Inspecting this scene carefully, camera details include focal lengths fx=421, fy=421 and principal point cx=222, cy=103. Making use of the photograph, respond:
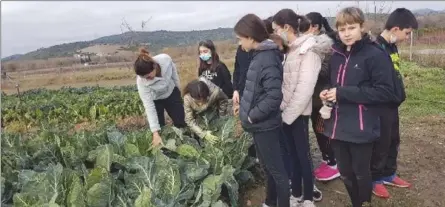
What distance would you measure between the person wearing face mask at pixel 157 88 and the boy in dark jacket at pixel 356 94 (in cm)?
147

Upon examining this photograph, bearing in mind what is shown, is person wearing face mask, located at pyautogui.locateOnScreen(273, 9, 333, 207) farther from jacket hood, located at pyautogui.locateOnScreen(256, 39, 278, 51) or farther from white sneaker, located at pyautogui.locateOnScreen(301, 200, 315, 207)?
jacket hood, located at pyautogui.locateOnScreen(256, 39, 278, 51)

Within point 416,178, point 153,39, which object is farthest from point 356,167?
point 153,39

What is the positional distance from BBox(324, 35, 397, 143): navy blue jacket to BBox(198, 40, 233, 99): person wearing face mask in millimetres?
1295

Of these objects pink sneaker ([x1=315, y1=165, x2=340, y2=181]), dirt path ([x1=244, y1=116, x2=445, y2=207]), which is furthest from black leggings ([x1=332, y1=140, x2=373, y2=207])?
pink sneaker ([x1=315, y1=165, x2=340, y2=181])

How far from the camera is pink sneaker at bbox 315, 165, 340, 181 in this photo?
344 cm

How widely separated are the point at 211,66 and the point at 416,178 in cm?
199

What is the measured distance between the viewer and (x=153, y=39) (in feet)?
104

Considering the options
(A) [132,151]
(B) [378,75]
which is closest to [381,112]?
(B) [378,75]

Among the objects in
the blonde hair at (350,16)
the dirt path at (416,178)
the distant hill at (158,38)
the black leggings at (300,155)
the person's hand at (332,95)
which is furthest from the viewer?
the distant hill at (158,38)

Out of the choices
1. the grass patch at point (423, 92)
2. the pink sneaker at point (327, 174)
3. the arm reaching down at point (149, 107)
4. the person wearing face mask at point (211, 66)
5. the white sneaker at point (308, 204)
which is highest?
the person wearing face mask at point (211, 66)

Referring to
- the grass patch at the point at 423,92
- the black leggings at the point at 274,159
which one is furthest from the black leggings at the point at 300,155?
the grass patch at the point at 423,92

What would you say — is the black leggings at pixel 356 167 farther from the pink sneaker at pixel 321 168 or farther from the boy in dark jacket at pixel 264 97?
the pink sneaker at pixel 321 168

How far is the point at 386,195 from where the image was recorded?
3168 mm

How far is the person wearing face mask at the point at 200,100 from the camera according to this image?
3.40m
